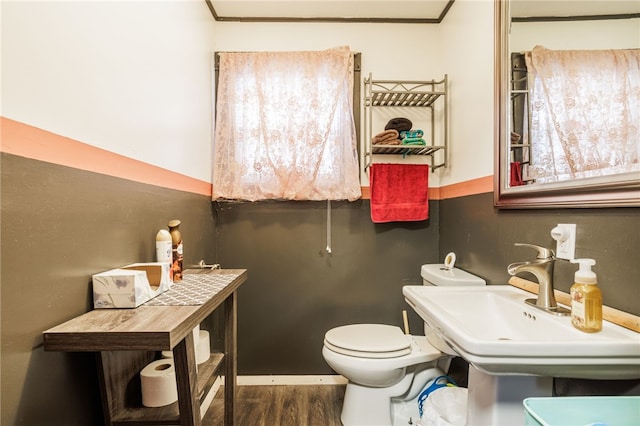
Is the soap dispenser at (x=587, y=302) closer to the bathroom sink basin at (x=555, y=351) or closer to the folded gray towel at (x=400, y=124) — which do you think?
the bathroom sink basin at (x=555, y=351)

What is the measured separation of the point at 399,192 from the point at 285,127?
0.83 metres

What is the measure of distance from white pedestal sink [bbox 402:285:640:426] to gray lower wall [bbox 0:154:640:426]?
0.15 meters

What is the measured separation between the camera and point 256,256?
1988mm

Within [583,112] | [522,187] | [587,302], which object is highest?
[583,112]

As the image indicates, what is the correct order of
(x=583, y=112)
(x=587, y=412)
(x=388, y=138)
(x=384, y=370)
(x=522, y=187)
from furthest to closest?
(x=388, y=138), (x=384, y=370), (x=522, y=187), (x=583, y=112), (x=587, y=412)

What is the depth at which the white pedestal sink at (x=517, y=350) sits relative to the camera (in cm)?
70

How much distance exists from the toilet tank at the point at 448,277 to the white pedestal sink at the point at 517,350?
30 centimetres

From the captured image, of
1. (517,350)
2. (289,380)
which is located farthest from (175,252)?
(289,380)

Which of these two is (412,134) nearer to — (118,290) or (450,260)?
(450,260)

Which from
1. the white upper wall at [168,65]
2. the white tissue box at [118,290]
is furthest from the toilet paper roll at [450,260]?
the white tissue box at [118,290]

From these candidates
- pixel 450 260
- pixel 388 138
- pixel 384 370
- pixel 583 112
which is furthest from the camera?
pixel 388 138

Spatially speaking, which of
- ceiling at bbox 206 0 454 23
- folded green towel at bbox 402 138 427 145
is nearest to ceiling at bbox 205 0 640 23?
ceiling at bbox 206 0 454 23

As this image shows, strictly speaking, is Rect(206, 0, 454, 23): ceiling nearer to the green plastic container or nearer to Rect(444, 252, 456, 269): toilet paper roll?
Rect(444, 252, 456, 269): toilet paper roll

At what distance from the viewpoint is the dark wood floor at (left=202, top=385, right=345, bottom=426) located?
163 centimetres
